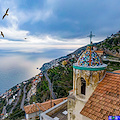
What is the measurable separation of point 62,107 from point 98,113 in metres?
4.63

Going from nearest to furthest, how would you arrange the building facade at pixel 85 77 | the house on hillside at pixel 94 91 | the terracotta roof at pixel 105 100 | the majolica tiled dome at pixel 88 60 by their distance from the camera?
the terracotta roof at pixel 105 100 < the house on hillside at pixel 94 91 < the building facade at pixel 85 77 < the majolica tiled dome at pixel 88 60

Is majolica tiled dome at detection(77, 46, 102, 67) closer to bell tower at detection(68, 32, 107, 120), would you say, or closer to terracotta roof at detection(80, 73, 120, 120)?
bell tower at detection(68, 32, 107, 120)

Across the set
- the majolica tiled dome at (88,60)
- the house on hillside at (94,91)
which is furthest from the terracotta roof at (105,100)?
the majolica tiled dome at (88,60)

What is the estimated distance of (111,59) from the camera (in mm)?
35625

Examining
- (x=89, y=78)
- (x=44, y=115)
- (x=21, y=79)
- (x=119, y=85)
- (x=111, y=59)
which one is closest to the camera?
(x=119, y=85)

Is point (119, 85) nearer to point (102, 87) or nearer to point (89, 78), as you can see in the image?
point (102, 87)

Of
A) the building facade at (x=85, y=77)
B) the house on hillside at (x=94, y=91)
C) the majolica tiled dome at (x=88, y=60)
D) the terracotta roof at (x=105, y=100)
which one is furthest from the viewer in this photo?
the majolica tiled dome at (x=88, y=60)

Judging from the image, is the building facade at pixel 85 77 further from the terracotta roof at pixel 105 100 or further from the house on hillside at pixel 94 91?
the terracotta roof at pixel 105 100

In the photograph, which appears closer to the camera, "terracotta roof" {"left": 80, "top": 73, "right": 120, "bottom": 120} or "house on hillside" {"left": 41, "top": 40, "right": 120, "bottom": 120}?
"terracotta roof" {"left": 80, "top": 73, "right": 120, "bottom": 120}

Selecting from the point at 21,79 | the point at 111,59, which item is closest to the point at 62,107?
the point at 111,59

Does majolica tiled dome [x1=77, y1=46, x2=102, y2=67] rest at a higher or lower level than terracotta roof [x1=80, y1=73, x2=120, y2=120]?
higher

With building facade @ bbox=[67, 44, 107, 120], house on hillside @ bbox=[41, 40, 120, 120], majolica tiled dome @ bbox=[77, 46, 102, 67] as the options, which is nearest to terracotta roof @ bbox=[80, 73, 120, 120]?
house on hillside @ bbox=[41, 40, 120, 120]

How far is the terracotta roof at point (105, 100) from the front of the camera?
3254 mm

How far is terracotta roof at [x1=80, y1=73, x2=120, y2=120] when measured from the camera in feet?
10.7
